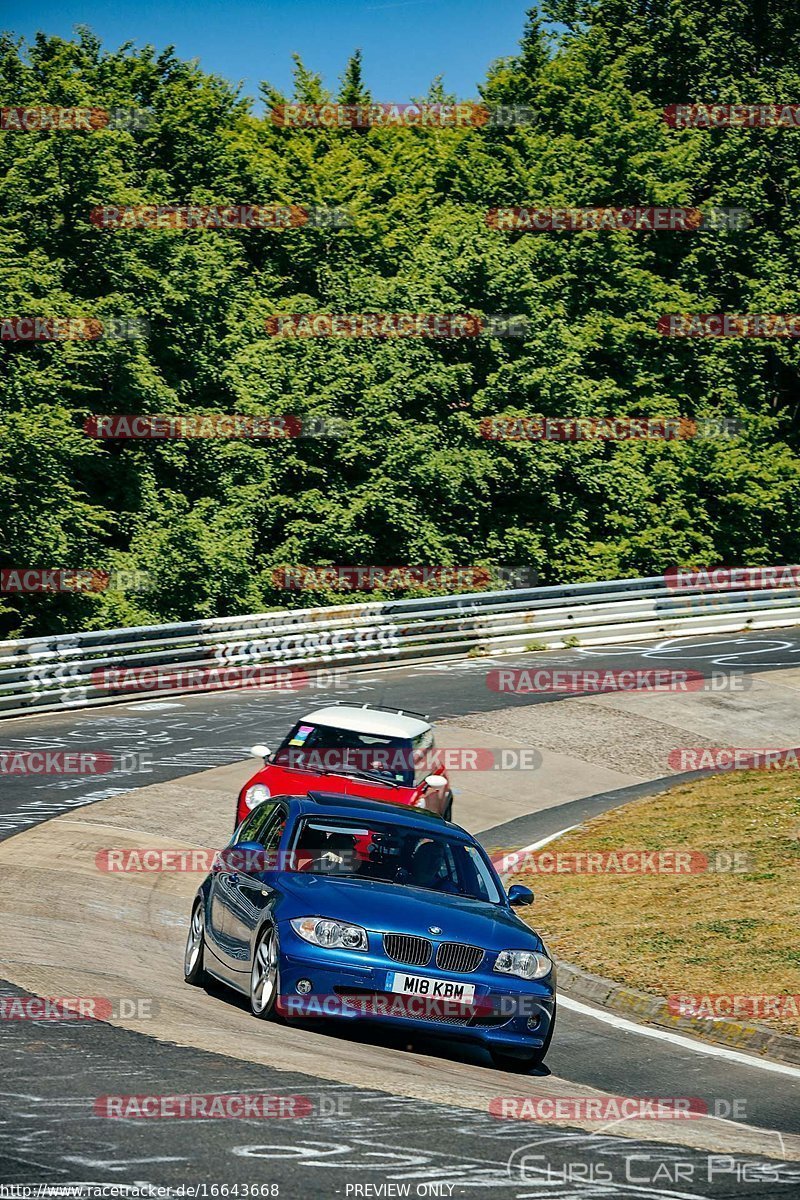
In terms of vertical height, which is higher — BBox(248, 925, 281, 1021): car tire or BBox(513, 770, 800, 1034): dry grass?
BBox(248, 925, 281, 1021): car tire

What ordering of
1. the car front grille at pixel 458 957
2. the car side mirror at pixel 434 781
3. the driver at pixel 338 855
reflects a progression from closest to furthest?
the car front grille at pixel 458 957 → the driver at pixel 338 855 → the car side mirror at pixel 434 781

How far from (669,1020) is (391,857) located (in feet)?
9.11

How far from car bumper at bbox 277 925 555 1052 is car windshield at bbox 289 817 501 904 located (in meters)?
0.99

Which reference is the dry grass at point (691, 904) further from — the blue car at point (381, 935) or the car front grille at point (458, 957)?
the car front grille at point (458, 957)

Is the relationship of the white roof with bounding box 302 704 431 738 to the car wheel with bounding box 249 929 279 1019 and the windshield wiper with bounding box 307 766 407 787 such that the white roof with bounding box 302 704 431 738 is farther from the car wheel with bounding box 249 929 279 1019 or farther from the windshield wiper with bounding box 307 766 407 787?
the car wheel with bounding box 249 929 279 1019

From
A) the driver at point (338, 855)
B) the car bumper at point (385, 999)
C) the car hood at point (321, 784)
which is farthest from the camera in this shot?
the car hood at point (321, 784)

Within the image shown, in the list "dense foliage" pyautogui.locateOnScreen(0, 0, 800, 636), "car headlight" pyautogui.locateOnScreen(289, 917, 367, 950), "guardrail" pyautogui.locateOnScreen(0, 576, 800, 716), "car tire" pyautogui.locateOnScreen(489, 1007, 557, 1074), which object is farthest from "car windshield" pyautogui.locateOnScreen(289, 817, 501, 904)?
"dense foliage" pyautogui.locateOnScreen(0, 0, 800, 636)

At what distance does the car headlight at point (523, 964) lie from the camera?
927cm

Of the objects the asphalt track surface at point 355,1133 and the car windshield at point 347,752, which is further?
the car windshield at point 347,752

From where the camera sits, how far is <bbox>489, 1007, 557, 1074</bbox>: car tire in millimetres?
9289

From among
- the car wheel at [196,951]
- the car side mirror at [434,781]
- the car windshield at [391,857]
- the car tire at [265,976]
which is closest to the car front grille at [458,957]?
the car windshield at [391,857]

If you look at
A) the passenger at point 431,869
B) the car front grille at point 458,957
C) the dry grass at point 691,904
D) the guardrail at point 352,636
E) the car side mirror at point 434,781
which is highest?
the guardrail at point 352,636

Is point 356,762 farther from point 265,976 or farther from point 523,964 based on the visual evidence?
point 523,964

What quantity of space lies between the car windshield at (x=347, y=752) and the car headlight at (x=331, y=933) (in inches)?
279
